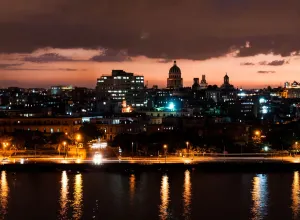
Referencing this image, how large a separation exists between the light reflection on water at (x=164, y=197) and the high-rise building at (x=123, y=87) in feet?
136

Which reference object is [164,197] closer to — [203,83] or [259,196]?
[259,196]

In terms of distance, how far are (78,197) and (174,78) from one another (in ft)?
195

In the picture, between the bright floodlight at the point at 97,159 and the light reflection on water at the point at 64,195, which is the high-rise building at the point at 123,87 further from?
the light reflection on water at the point at 64,195

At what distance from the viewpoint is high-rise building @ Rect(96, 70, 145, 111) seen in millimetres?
64875

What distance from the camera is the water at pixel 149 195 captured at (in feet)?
58.6

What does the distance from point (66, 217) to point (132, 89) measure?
48.6m

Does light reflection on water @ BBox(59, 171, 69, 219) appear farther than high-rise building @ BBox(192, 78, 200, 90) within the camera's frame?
No

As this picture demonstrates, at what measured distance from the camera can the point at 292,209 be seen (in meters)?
18.3

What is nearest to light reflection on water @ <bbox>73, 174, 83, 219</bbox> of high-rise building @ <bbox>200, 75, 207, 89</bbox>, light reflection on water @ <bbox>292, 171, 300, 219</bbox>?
light reflection on water @ <bbox>292, 171, 300, 219</bbox>

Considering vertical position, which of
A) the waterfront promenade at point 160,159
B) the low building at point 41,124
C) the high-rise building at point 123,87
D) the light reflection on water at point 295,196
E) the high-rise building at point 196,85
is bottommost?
the light reflection on water at point 295,196

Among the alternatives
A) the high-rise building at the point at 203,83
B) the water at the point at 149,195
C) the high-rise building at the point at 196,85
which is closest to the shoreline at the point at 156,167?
the water at the point at 149,195

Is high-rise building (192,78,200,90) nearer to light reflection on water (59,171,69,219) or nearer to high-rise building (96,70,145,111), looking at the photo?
high-rise building (96,70,145,111)

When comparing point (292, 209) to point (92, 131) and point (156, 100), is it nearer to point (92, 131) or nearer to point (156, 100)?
point (92, 131)

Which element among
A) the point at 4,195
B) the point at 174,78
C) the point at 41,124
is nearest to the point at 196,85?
the point at 174,78
